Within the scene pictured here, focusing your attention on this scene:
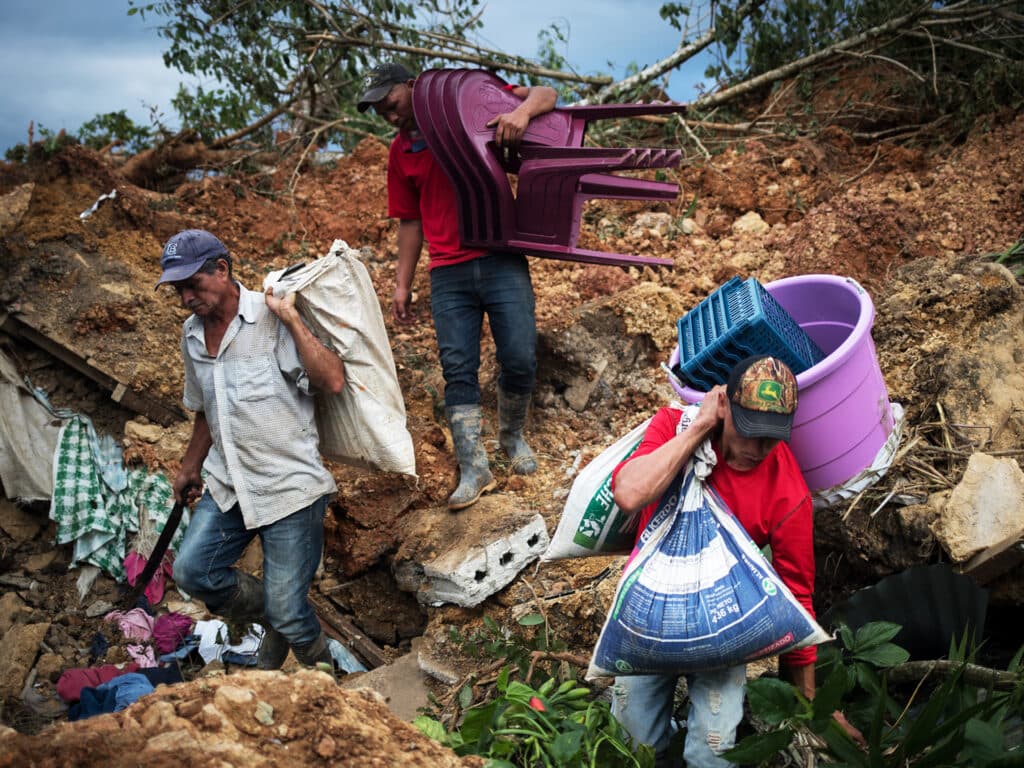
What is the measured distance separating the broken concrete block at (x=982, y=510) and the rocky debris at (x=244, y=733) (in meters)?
1.73

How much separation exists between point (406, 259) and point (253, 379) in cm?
116

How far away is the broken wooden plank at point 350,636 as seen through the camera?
3.85 m

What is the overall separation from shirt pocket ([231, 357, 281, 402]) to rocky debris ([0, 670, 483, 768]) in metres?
1.41

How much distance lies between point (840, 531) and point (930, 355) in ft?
2.66

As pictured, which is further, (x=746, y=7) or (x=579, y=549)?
(x=746, y=7)

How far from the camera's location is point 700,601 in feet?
6.51

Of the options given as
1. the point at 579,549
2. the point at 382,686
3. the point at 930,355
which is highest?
the point at 930,355

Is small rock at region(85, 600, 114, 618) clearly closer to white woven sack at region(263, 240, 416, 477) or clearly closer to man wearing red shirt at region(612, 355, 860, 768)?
white woven sack at region(263, 240, 416, 477)

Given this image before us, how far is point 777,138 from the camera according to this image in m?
6.07

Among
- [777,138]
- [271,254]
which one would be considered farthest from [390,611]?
[777,138]

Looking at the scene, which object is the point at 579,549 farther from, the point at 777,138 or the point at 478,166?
the point at 777,138

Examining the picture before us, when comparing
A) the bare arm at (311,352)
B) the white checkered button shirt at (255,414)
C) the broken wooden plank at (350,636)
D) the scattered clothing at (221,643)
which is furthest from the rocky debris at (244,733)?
the scattered clothing at (221,643)

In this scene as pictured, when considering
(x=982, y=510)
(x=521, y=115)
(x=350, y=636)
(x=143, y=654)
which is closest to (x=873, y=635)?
(x=982, y=510)

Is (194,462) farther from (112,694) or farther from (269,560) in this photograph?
(112,694)
